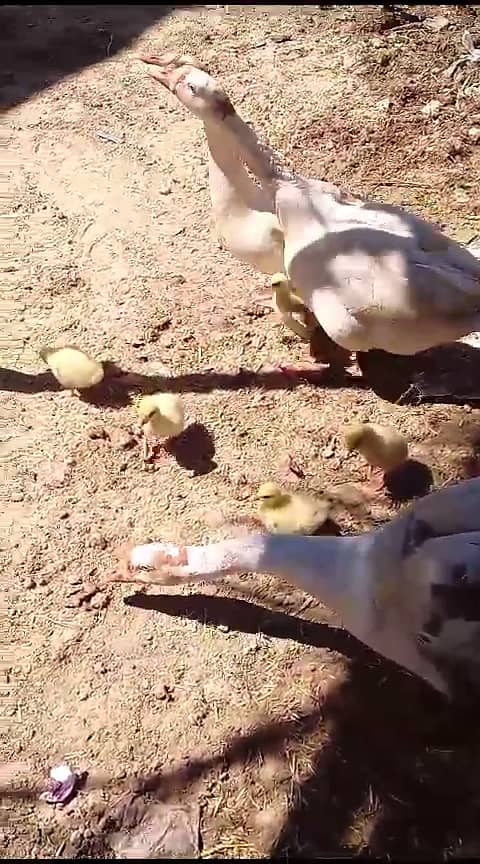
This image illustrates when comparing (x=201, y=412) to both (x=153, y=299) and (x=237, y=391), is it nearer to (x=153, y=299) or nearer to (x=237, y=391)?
(x=237, y=391)

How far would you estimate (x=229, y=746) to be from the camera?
3.01 meters

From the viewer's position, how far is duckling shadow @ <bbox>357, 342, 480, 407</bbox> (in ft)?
13.1

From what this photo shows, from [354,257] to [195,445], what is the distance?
1.02m

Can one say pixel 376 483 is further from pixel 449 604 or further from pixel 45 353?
pixel 45 353

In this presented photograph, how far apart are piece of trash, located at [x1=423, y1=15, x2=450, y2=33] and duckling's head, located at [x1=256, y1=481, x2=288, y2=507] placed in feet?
12.1

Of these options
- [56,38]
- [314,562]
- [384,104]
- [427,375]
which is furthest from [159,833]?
[56,38]

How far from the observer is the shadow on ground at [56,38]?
5.66 metres

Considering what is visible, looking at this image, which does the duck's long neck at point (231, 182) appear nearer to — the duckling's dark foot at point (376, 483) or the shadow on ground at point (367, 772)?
the duckling's dark foot at point (376, 483)

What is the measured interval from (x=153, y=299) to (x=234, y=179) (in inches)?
28.8

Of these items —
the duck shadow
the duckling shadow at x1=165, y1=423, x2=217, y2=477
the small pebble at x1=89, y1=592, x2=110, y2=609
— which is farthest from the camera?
the duckling shadow at x1=165, y1=423, x2=217, y2=477

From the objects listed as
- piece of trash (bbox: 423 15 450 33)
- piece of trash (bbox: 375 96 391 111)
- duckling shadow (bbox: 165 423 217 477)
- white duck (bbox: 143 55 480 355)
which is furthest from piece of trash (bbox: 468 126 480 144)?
duckling shadow (bbox: 165 423 217 477)

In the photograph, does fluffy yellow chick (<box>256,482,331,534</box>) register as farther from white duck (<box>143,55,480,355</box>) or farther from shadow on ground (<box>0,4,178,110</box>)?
shadow on ground (<box>0,4,178,110</box>)

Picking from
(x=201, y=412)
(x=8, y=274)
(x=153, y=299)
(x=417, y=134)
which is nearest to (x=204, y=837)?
(x=201, y=412)

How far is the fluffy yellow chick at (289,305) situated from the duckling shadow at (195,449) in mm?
645
